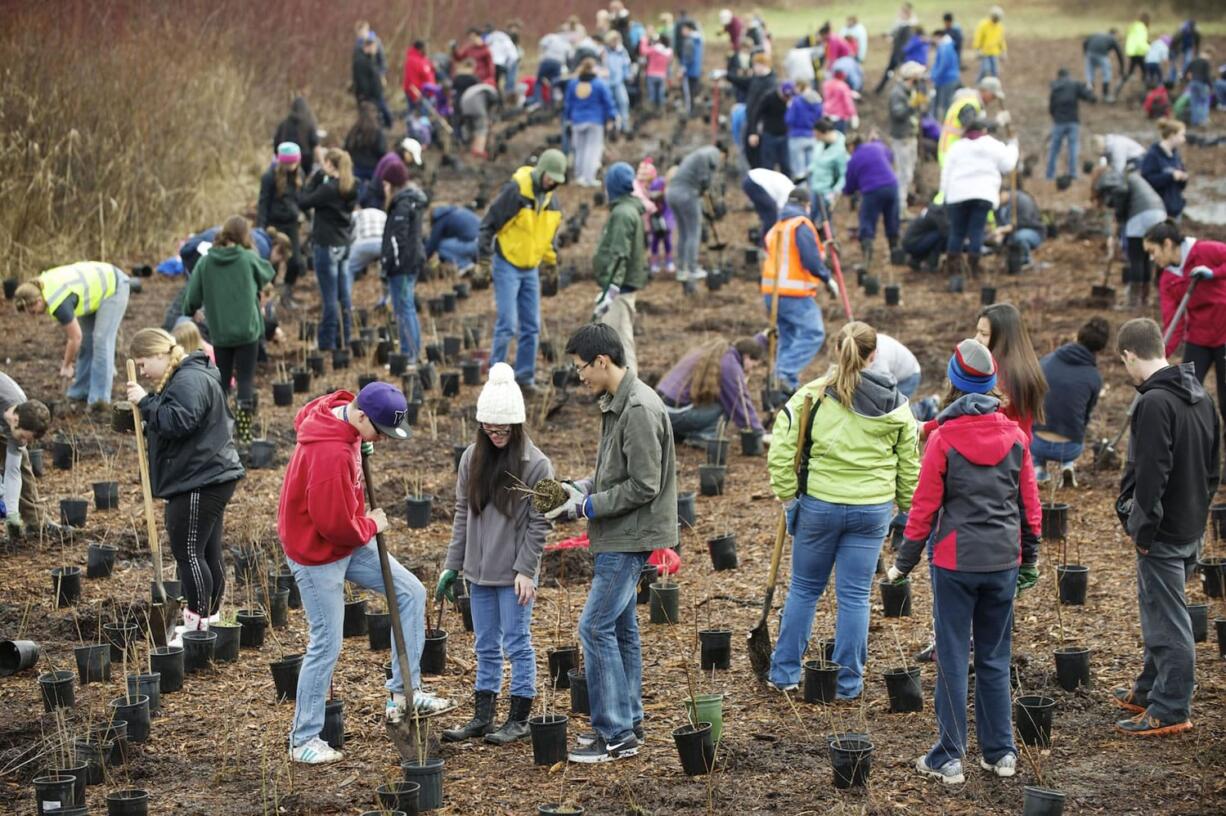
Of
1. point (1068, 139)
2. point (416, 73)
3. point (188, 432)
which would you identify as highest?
point (416, 73)

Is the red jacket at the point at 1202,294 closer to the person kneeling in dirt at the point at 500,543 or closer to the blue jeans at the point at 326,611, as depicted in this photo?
the person kneeling in dirt at the point at 500,543

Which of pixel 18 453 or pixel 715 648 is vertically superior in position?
pixel 18 453

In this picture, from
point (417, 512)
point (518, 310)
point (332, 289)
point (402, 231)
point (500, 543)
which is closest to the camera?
point (500, 543)

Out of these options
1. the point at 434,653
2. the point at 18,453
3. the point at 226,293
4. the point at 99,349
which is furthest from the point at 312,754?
the point at 99,349

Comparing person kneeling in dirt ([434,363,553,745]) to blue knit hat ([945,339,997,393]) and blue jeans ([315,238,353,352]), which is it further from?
blue jeans ([315,238,353,352])

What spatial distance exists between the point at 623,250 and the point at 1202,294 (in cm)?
388

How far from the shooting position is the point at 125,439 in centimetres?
1087

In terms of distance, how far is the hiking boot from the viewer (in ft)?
19.0

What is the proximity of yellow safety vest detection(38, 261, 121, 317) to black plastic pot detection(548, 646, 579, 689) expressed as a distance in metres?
5.28

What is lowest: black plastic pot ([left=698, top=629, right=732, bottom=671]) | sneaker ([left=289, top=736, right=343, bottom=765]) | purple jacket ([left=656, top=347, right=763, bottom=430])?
sneaker ([left=289, top=736, right=343, bottom=765])

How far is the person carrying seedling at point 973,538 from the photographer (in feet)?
17.0

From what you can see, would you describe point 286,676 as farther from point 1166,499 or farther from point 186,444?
point 1166,499

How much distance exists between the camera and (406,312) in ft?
40.2

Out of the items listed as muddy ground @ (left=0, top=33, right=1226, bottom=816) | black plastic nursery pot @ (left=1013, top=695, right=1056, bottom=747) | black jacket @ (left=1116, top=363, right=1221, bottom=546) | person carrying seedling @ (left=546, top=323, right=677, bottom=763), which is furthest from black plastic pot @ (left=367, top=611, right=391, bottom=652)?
black jacket @ (left=1116, top=363, right=1221, bottom=546)
